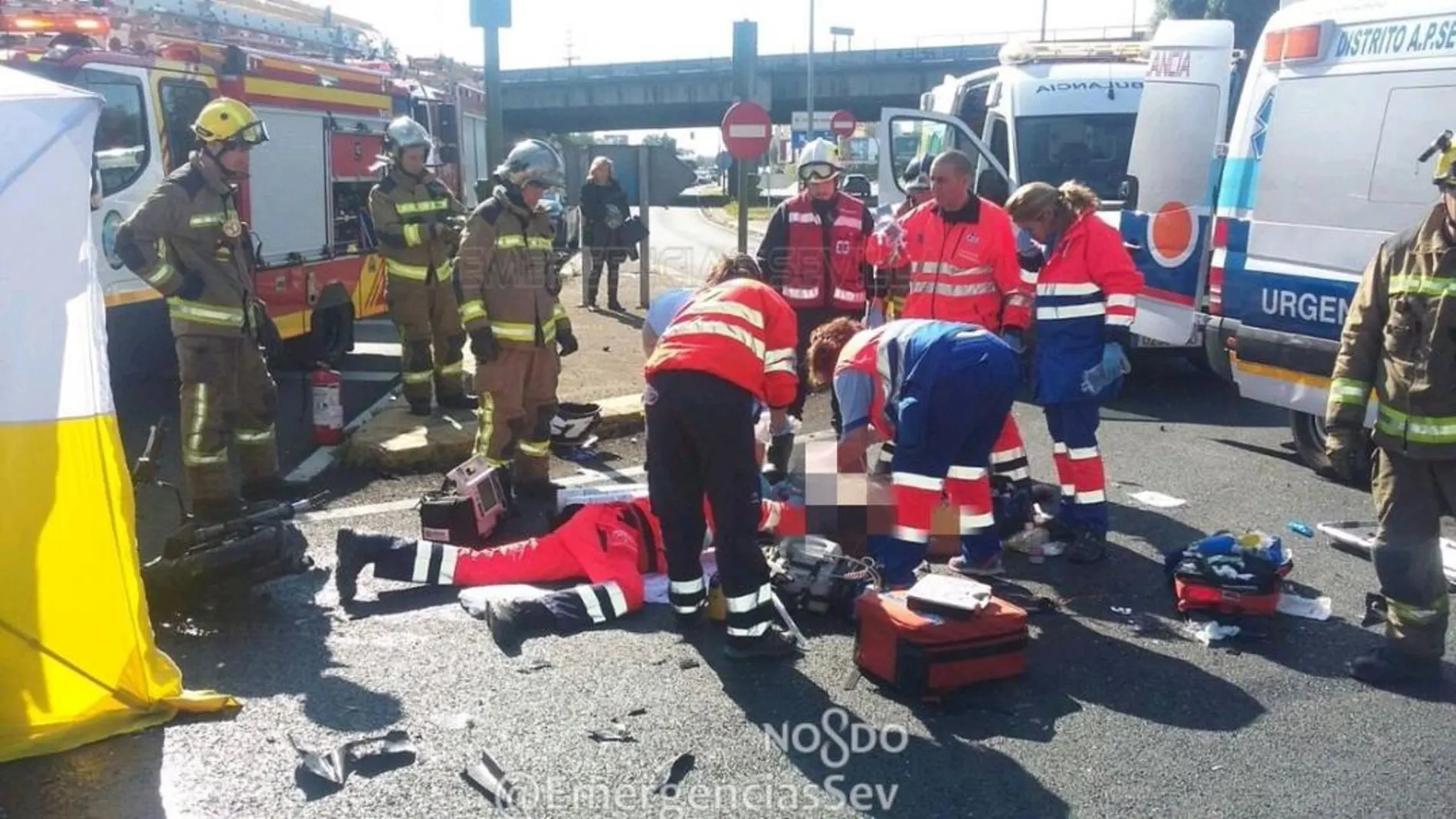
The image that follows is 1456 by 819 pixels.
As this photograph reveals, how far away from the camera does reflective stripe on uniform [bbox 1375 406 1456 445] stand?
4289 millimetres

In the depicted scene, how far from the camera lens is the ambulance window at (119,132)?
26.5 ft

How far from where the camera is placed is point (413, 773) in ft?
12.3

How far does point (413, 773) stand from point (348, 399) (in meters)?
6.62

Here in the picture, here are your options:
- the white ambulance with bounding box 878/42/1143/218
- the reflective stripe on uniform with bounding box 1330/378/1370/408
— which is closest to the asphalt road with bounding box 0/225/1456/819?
the reflective stripe on uniform with bounding box 1330/378/1370/408

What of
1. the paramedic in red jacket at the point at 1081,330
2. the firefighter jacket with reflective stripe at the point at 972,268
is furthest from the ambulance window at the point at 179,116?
the paramedic in red jacket at the point at 1081,330

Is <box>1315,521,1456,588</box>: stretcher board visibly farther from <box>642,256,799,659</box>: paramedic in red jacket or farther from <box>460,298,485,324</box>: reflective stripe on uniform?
<box>460,298,485,324</box>: reflective stripe on uniform

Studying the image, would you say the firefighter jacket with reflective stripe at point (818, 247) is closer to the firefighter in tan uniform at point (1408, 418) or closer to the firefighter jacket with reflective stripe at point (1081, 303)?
the firefighter jacket with reflective stripe at point (1081, 303)

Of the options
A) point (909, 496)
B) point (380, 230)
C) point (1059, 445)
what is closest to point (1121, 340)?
point (1059, 445)

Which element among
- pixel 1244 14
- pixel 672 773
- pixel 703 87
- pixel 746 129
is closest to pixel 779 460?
pixel 672 773

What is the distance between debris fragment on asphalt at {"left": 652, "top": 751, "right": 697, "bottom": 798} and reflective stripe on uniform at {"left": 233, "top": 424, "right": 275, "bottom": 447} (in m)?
3.74

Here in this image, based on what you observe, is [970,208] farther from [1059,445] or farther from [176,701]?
[176,701]

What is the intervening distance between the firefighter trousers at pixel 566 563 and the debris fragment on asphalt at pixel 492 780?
1244 millimetres

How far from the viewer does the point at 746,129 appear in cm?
1121

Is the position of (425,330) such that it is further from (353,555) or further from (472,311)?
(353,555)
